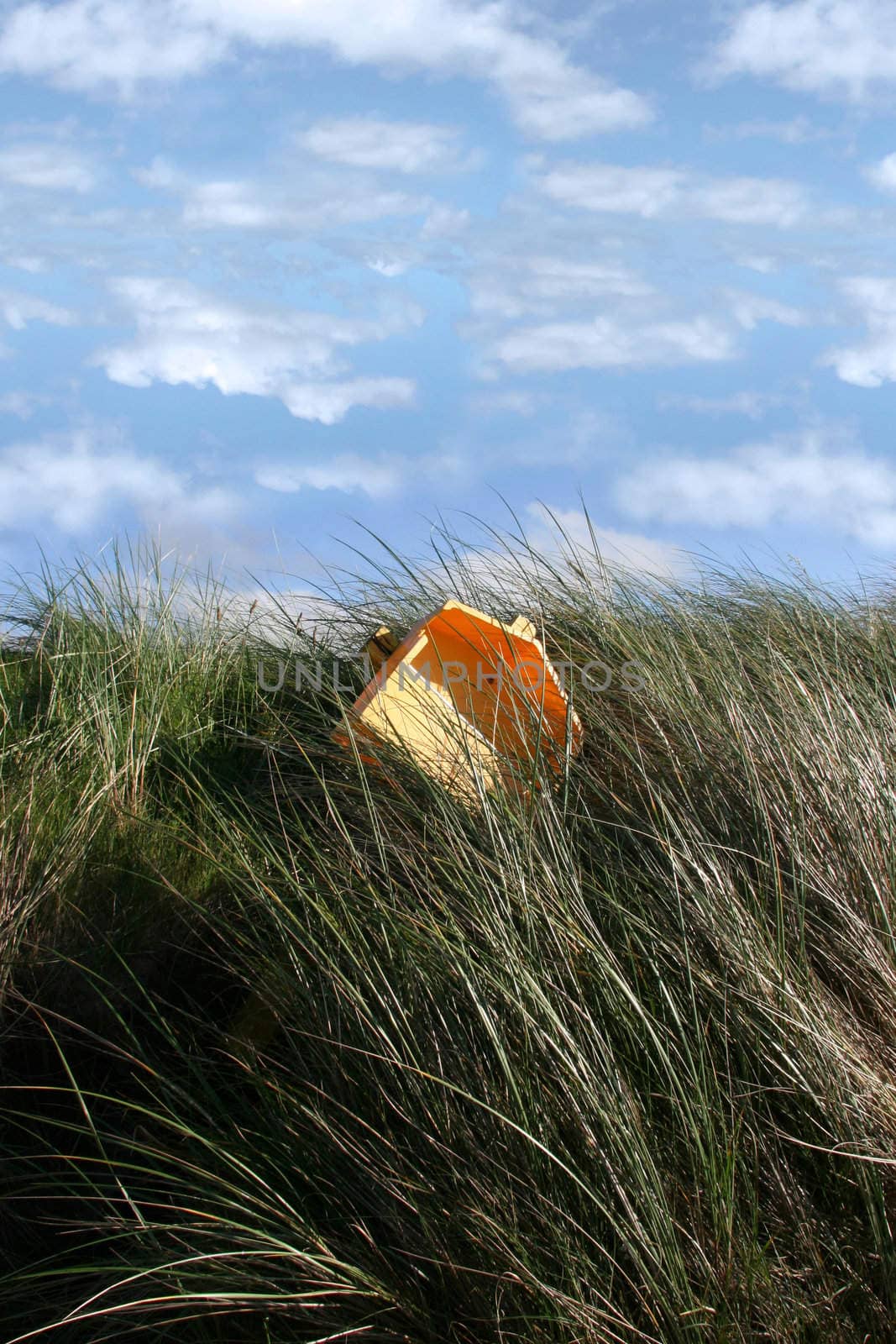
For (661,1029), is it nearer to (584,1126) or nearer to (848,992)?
(584,1126)

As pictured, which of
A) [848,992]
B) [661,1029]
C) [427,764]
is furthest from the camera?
[427,764]

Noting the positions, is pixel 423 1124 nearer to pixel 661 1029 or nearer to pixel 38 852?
pixel 661 1029

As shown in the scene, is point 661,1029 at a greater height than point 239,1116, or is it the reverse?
point 661,1029

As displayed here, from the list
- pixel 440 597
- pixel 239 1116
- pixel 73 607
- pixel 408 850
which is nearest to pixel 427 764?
pixel 408 850

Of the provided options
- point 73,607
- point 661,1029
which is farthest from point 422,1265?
point 73,607

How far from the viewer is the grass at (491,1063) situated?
1641mm

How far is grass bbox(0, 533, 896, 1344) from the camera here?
5.38ft

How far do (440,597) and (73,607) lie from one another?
2.08 m

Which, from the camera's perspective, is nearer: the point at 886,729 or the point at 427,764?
the point at 427,764

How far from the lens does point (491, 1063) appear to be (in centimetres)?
183

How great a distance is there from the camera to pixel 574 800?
3.07 m

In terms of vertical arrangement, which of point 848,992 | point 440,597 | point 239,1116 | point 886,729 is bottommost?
point 239,1116

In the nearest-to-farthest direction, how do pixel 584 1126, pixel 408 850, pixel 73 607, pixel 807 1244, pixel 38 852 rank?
pixel 584 1126
pixel 807 1244
pixel 408 850
pixel 38 852
pixel 73 607

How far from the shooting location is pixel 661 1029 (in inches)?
76.0
